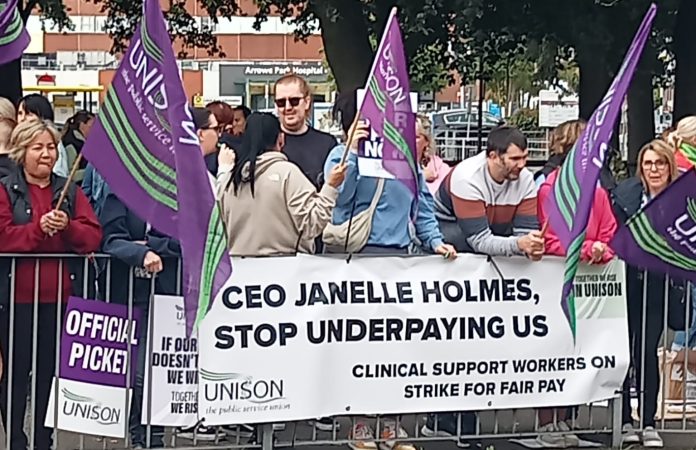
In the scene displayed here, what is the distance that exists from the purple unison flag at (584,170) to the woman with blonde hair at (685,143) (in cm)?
119

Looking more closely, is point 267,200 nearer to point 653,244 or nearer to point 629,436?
point 653,244

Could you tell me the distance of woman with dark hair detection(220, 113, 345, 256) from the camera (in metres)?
6.57

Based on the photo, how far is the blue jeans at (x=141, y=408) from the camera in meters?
6.56

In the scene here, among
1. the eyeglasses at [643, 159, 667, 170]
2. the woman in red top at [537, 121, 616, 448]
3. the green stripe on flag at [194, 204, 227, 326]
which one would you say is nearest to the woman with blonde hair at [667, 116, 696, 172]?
the eyeglasses at [643, 159, 667, 170]

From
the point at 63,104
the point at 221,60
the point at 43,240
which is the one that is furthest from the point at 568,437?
the point at 221,60

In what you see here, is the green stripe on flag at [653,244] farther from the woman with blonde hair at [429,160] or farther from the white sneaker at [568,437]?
the woman with blonde hair at [429,160]

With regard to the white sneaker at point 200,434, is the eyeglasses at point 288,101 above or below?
above

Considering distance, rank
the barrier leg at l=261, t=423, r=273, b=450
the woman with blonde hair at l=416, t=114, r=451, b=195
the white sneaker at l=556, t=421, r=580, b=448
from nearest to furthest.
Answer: the barrier leg at l=261, t=423, r=273, b=450 < the white sneaker at l=556, t=421, r=580, b=448 < the woman with blonde hair at l=416, t=114, r=451, b=195

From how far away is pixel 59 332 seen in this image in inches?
257

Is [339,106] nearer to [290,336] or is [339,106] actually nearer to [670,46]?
[290,336]

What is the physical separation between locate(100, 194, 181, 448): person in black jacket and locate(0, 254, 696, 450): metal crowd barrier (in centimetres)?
3

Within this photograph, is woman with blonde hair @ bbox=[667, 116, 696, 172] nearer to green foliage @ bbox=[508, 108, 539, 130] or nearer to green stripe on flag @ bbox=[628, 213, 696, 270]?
green stripe on flag @ bbox=[628, 213, 696, 270]

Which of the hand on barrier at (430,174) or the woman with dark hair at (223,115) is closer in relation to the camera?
the hand on barrier at (430,174)

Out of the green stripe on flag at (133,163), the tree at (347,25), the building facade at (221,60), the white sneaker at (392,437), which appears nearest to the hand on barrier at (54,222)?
the green stripe on flag at (133,163)
